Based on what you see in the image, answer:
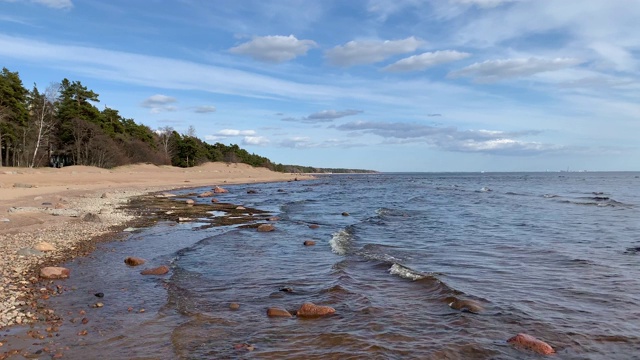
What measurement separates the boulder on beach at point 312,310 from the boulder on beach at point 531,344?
9.79 feet

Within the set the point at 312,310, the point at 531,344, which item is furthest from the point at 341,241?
the point at 531,344

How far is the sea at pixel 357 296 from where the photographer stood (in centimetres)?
609

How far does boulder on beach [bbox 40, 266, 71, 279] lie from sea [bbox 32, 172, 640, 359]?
0.23 m

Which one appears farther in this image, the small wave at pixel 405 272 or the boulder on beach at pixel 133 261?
the boulder on beach at pixel 133 261

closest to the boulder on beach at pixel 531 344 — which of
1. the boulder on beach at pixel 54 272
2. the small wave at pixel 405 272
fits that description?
the small wave at pixel 405 272

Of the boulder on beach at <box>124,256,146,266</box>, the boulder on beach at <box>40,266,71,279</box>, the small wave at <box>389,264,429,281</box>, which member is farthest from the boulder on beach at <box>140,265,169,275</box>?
the small wave at <box>389,264,429,281</box>

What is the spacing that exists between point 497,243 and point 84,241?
13.8 m

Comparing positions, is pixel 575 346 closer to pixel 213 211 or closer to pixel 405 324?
pixel 405 324

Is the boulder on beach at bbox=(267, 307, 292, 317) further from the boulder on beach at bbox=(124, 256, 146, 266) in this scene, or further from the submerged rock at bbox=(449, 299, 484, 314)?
the boulder on beach at bbox=(124, 256, 146, 266)

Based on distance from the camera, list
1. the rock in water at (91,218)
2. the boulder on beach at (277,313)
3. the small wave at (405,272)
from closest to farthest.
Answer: the boulder on beach at (277,313)
the small wave at (405,272)
the rock in water at (91,218)

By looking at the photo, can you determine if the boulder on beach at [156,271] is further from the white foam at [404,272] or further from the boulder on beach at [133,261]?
the white foam at [404,272]

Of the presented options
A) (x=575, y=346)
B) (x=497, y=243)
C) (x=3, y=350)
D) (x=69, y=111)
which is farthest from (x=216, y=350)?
(x=69, y=111)

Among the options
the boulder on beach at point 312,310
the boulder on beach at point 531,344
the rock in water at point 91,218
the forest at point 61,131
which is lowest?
the boulder on beach at point 312,310

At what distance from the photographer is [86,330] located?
6324 millimetres
